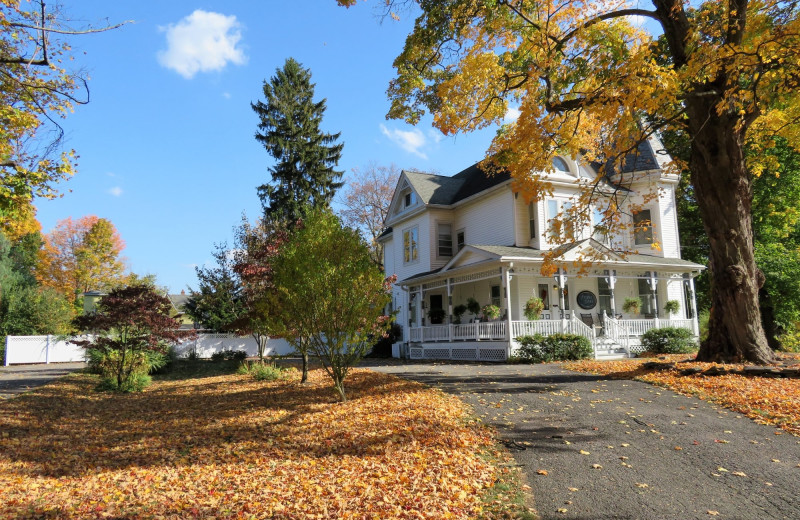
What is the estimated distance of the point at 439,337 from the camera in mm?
21000

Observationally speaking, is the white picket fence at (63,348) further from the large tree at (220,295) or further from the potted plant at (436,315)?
the potted plant at (436,315)

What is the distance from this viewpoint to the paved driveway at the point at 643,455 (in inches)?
182

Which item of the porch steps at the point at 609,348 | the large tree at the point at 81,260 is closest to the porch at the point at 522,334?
the porch steps at the point at 609,348

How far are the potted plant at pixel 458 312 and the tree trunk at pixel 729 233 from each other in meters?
10.9

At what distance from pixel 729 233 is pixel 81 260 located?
4795 centimetres

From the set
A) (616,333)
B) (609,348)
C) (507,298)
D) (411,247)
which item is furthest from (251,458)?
(411,247)

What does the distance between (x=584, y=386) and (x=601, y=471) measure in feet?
18.1

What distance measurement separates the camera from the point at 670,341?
18328 mm

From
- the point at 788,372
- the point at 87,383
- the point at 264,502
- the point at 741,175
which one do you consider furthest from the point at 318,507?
the point at 87,383

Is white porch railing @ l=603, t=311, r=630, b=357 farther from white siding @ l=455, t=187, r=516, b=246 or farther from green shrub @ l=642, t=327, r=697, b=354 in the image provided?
white siding @ l=455, t=187, r=516, b=246

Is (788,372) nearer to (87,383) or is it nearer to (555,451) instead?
(555,451)

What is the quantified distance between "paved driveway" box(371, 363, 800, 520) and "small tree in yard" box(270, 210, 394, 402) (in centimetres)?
248

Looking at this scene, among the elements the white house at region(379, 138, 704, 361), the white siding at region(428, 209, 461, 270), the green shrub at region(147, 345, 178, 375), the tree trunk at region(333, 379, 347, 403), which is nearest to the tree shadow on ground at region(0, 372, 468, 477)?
the tree trunk at region(333, 379, 347, 403)

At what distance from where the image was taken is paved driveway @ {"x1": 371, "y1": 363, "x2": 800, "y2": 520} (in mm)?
4613
